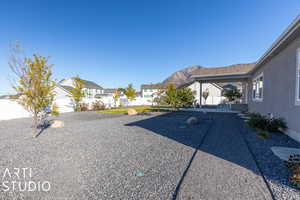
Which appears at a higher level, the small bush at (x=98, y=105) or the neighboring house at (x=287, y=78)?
the neighboring house at (x=287, y=78)

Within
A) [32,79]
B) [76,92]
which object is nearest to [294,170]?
[32,79]

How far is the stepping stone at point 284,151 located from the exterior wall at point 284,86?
3.51ft

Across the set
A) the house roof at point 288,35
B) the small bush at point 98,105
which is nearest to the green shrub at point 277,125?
the house roof at point 288,35

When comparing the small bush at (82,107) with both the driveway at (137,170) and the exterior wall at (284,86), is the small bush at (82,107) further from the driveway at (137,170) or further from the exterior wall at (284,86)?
the exterior wall at (284,86)

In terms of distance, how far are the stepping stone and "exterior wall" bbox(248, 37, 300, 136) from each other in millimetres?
1070

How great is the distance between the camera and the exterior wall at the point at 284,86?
4168 millimetres

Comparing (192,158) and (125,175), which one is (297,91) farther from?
(125,175)

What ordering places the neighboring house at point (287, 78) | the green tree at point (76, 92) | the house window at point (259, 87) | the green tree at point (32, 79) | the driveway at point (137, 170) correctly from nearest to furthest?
the driveway at point (137, 170), the neighboring house at point (287, 78), the green tree at point (32, 79), the house window at point (259, 87), the green tree at point (76, 92)

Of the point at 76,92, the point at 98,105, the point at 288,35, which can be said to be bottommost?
the point at 98,105

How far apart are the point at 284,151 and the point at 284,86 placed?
286 cm

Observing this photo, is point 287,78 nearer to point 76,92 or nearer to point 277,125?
point 277,125

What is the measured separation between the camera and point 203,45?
15766 millimetres

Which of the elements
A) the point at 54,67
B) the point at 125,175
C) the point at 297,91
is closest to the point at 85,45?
the point at 54,67

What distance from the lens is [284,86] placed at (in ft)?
15.9
